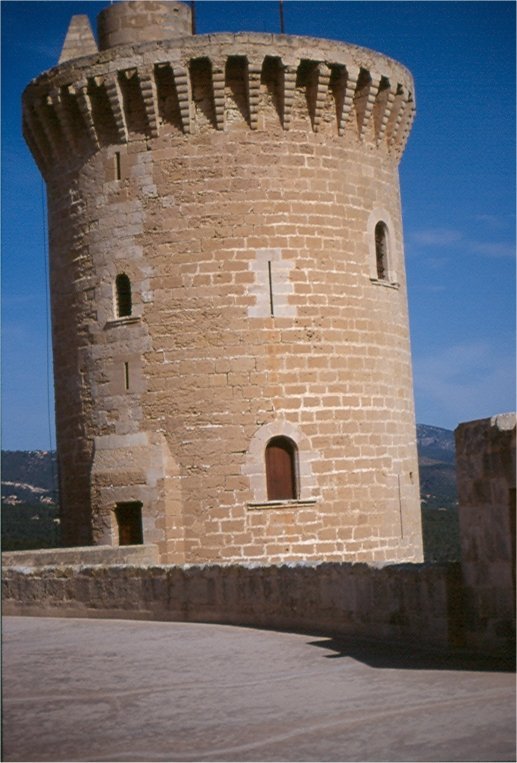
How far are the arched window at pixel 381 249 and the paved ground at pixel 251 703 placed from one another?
980 centimetres

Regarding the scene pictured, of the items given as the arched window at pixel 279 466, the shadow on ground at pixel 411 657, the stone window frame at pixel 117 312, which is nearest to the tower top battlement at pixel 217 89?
the stone window frame at pixel 117 312

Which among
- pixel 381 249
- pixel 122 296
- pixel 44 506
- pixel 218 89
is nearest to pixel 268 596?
pixel 122 296

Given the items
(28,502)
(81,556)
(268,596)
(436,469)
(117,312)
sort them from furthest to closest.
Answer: (436,469) < (28,502) < (117,312) < (81,556) < (268,596)

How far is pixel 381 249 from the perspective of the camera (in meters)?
19.2

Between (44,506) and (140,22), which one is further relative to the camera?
(44,506)

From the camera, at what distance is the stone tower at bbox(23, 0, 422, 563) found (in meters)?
17.3

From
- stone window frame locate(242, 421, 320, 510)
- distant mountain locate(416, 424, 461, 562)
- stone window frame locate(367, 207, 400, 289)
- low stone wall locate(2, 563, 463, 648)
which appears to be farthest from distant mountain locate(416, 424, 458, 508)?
low stone wall locate(2, 563, 463, 648)

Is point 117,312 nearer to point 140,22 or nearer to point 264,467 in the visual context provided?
point 264,467

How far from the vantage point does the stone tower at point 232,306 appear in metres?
17.3

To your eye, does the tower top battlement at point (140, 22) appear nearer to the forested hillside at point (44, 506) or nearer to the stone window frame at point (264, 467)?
the stone window frame at point (264, 467)

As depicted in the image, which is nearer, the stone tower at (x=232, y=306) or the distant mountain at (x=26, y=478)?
the stone tower at (x=232, y=306)

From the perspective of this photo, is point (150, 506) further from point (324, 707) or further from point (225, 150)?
point (324, 707)

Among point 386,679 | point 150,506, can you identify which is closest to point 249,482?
point 150,506

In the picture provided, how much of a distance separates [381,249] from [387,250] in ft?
0.40
